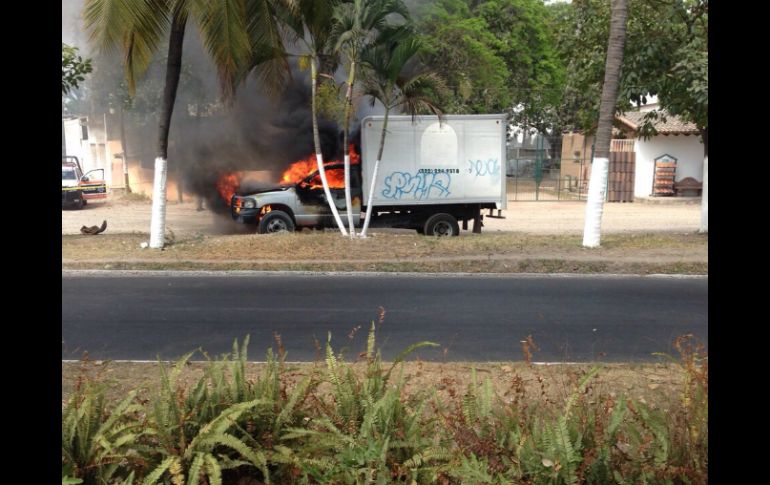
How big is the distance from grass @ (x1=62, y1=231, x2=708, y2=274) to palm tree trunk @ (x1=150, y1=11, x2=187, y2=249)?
501mm

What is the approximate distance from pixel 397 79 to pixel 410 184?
308 cm

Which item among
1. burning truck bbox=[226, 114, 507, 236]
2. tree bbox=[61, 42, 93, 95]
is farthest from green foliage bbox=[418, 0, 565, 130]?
tree bbox=[61, 42, 93, 95]

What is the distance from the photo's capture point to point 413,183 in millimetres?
18125

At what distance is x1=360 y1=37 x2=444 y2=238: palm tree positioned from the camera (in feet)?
49.5

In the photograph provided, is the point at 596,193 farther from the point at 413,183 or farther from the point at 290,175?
the point at 290,175

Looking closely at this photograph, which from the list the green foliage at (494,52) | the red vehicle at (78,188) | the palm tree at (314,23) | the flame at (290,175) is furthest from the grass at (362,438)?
the red vehicle at (78,188)

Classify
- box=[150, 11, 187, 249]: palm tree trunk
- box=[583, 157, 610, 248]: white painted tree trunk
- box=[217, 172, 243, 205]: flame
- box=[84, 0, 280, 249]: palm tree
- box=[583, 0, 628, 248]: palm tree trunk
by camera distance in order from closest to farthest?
box=[84, 0, 280, 249]: palm tree → box=[583, 0, 628, 248]: palm tree trunk → box=[583, 157, 610, 248]: white painted tree trunk → box=[150, 11, 187, 249]: palm tree trunk → box=[217, 172, 243, 205]: flame

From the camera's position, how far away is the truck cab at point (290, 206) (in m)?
18.2

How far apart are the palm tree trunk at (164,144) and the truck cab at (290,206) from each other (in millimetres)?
3045

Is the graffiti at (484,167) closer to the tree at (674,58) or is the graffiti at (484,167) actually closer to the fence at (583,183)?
the tree at (674,58)

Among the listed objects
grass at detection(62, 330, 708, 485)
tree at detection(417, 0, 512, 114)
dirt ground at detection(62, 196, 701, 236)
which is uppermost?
tree at detection(417, 0, 512, 114)

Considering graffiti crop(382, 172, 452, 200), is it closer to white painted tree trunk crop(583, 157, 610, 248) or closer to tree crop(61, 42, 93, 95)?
white painted tree trunk crop(583, 157, 610, 248)

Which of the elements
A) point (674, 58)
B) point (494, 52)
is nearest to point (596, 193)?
point (674, 58)
